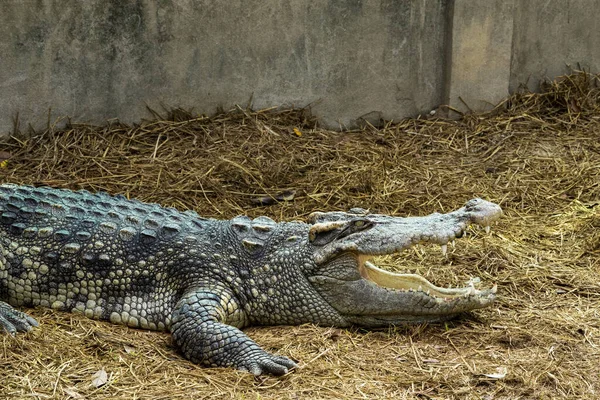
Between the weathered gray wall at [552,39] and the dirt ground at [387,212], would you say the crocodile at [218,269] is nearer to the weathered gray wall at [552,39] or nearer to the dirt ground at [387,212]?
the dirt ground at [387,212]

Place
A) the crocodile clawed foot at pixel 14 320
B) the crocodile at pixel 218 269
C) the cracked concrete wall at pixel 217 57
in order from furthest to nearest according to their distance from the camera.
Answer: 1. the cracked concrete wall at pixel 217 57
2. the crocodile at pixel 218 269
3. the crocodile clawed foot at pixel 14 320

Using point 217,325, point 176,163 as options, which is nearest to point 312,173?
point 176,163

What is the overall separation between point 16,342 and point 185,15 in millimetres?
3866

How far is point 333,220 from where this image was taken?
189 inches

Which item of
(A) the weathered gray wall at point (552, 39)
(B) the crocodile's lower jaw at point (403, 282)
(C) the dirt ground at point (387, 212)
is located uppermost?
(A) the weathered gray wall at point (552, 39)

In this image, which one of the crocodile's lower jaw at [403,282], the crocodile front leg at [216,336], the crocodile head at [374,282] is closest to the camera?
the crocodile front leg at [216,336]

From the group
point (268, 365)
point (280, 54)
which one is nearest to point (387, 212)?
point (280, 54)

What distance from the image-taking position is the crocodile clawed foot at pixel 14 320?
4.29 metres

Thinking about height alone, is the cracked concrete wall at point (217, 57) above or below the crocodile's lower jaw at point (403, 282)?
above

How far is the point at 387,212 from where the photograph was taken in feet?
21.2

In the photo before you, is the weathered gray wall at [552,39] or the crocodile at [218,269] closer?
the crocodile at [218,269]

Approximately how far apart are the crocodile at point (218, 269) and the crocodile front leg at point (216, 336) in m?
0.01

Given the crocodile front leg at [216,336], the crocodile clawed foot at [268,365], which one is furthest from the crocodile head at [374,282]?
the crocodile clawed foot at [268,365]

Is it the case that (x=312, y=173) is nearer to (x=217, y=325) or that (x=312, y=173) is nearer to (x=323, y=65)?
(x=323, y=65)
